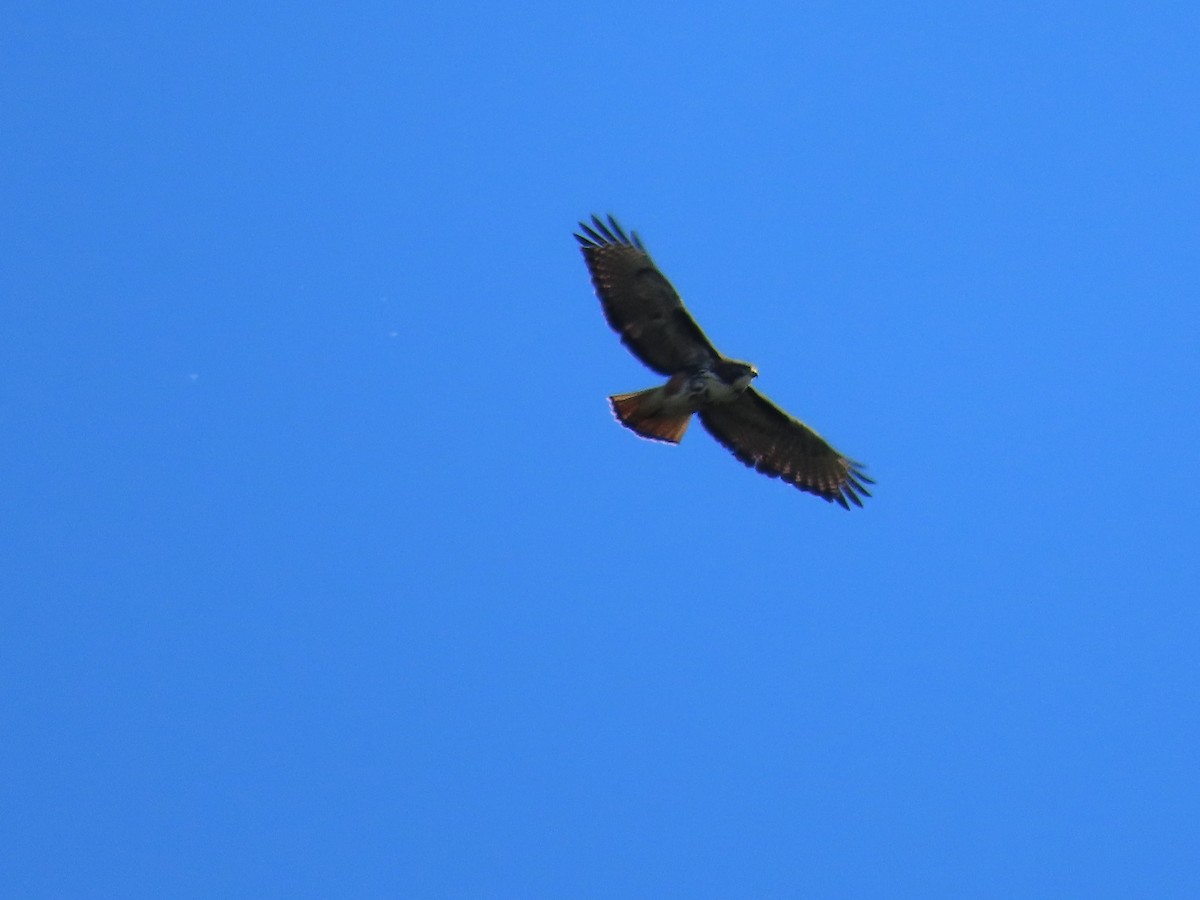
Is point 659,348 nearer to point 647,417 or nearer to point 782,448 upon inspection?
point 647,417

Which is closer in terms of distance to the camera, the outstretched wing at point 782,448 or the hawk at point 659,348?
the hawk at point 659,348

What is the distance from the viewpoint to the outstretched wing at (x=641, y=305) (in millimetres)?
14617

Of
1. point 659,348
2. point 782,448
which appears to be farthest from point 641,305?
point 782,448

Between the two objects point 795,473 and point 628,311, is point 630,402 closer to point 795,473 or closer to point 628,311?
point 628,311

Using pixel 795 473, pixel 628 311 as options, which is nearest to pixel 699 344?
pixel 628 311

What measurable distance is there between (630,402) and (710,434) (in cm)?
115

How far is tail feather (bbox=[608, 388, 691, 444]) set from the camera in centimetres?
1475

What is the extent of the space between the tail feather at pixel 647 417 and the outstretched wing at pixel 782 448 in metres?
0.55

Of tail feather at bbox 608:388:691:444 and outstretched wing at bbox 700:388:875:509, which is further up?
outstretched wing at bbox 700:388:875:509

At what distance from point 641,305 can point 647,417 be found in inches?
34.9

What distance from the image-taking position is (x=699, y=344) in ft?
48.5

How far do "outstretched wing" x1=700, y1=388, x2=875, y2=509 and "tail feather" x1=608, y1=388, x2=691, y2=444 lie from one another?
552mm

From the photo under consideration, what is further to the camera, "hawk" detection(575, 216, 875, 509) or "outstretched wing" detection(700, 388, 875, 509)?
"outstretched wing" detection(700, 388, 875, 509)

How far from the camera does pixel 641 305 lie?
1477 cm
